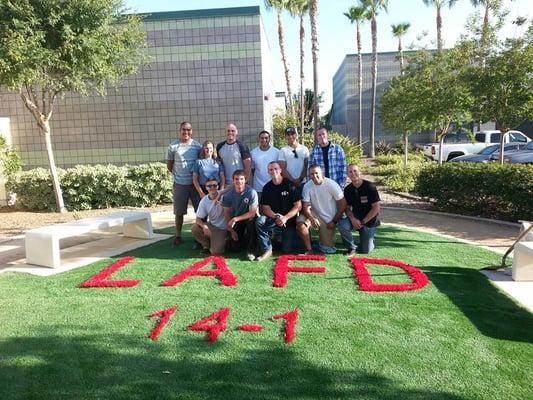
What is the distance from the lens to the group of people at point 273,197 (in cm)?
602

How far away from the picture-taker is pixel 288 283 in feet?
16.4

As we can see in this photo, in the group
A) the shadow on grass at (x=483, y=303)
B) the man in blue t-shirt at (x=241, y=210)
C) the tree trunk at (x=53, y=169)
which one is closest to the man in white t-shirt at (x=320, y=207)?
the man in blue t-shirt at (x=241, y=210)

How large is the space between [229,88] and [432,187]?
8242 millimetres

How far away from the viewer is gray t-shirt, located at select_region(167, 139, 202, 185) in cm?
671

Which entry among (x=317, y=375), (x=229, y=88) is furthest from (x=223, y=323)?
(x=229, y=88)

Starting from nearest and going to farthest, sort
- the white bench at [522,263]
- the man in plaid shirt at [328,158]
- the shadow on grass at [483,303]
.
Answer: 1. the shadow on grass at [483,303]
2. the white bench at [522,263]
3. the man in plaid shirt at [328,158]

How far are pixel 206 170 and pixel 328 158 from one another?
6.12ft

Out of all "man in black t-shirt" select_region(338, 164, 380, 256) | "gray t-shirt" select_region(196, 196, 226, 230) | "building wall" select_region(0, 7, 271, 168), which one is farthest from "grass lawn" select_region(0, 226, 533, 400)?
"building wall" select_region(0, 7, 271, 168)

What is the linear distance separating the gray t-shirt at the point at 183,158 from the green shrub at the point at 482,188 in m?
5.88

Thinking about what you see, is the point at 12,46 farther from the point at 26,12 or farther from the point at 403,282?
the point at 403,282

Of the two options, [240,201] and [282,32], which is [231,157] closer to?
[240,201]

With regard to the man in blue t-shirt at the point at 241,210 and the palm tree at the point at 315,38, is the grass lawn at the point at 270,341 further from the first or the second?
the palm tree at the point at 315,38

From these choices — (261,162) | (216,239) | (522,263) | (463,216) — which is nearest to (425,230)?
(463,216)

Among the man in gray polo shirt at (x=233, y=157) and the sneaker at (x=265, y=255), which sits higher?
the man in gray polo shirt at (x=233, y=157)
